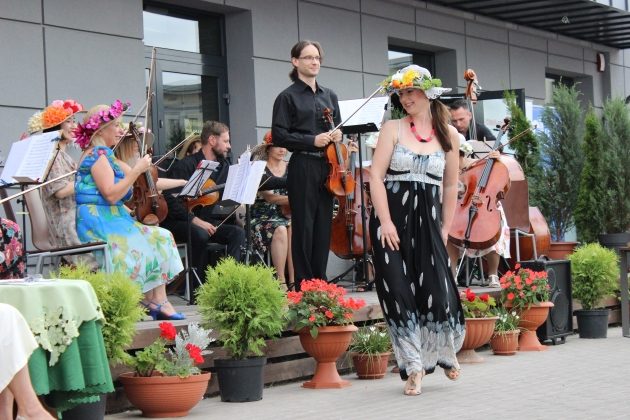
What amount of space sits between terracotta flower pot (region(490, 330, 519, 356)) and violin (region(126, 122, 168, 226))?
2.77 metres

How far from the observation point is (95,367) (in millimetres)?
5387

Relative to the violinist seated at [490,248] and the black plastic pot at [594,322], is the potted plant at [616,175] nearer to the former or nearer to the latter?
the violinist seated at [490,248]

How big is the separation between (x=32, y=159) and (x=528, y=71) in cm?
1080

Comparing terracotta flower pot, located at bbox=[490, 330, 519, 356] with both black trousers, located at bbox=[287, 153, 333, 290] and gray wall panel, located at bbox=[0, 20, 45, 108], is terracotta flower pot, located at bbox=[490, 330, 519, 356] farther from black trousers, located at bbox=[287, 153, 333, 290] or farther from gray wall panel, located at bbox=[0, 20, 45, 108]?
gray wall panel, located at bbox=[0, 20, 45, 108]

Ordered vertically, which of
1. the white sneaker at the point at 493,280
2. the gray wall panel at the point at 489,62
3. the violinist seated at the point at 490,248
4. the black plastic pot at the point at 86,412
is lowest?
the black plastic pot at the point at 86,412

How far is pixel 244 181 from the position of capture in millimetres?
8875

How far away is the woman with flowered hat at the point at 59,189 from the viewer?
827 centimetres

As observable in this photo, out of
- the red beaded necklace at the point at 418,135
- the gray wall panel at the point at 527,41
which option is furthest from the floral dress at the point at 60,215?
the gray wall panel at the point at 527,41

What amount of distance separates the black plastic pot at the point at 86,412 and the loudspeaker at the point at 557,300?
4.78m

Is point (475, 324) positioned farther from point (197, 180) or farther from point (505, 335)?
point (197, 180)

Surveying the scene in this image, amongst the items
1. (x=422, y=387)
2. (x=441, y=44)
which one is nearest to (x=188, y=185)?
(x=422, y=387)

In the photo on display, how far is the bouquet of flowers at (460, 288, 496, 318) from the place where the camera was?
8.69m

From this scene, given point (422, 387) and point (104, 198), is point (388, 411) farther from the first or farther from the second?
point (104, 198)

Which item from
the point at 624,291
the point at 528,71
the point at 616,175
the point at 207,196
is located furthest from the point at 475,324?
the point at 528,71
